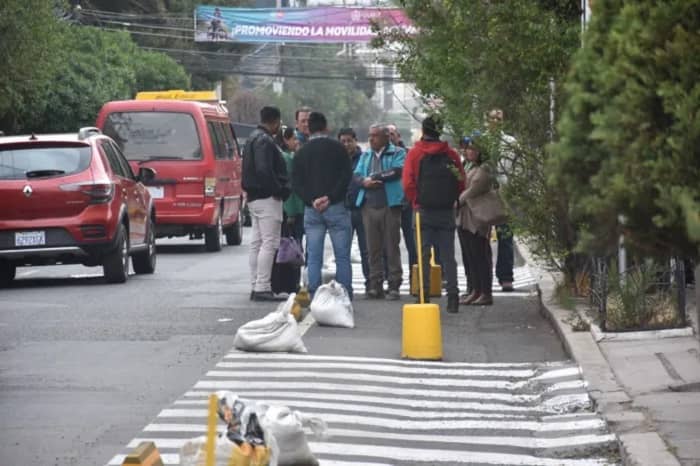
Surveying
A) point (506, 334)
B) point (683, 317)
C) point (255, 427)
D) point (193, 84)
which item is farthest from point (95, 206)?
point (193, 84)

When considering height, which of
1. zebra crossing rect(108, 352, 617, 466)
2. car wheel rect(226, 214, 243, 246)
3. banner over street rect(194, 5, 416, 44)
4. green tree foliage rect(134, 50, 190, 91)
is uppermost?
banner over street rect(194, 5, 416, 44)

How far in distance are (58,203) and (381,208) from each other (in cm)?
378

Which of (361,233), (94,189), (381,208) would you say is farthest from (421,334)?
(94,189)

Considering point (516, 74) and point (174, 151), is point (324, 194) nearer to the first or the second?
point (516, 74)

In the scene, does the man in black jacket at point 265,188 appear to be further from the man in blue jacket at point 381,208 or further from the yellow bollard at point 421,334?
the yellow bollard at point 421,334

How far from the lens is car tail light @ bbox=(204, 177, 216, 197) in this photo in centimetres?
2611

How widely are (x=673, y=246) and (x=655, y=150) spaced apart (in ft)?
2.46

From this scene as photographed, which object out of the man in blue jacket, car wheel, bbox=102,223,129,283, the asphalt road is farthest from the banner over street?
the man in blue jacket

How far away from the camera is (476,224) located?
16.8m

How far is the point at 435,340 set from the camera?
12836mm

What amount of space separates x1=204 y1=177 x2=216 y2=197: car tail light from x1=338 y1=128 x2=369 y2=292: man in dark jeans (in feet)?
22.9

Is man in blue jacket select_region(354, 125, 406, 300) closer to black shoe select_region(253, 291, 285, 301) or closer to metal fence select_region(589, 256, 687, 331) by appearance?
black shoe select_region(253, 291, 285, 301)

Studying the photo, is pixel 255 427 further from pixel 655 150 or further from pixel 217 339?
pixel 217 339

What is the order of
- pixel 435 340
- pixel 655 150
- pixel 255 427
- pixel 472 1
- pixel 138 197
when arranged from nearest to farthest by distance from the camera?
pixel 655 150 → pixel 255 427 → pixel 435 340 → pixel 472 1 → pixel 138 197
